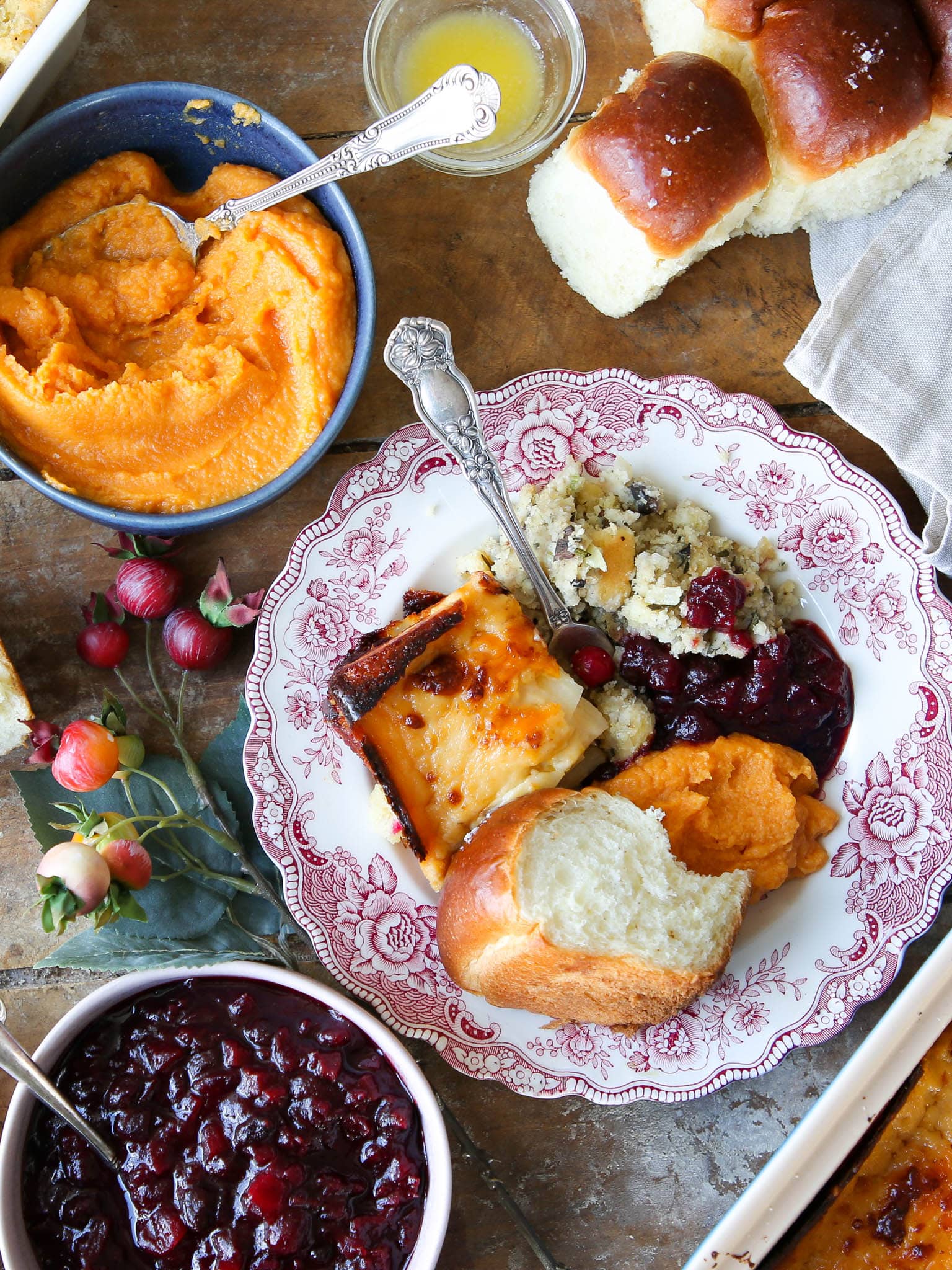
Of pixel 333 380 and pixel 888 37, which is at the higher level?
pixel 888 37

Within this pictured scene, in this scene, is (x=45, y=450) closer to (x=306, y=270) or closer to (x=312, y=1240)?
(x=306, y=270)

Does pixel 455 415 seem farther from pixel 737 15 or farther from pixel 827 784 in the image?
pixel 827 784

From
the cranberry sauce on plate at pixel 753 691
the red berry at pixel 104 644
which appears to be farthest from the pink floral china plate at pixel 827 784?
the red berry at pixel 104 644

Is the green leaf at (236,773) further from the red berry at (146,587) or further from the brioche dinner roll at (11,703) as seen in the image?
the brioche dinner roll at (11,703)

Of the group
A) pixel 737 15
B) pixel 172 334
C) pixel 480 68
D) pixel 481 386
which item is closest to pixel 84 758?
pixel 172 334

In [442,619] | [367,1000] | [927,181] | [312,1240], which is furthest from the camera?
[927,181]

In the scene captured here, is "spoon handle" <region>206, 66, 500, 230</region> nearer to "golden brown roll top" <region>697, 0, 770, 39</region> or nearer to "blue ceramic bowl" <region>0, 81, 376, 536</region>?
"blue ceramic bowl" <region>0, 81, 376, 536</region>

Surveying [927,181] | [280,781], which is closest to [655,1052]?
[280,781]
